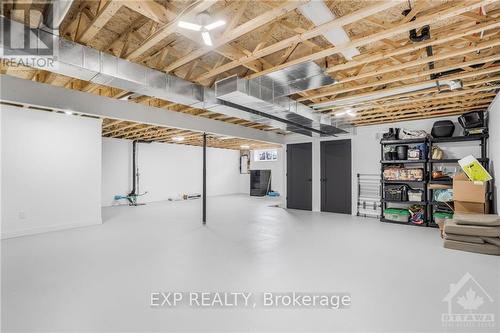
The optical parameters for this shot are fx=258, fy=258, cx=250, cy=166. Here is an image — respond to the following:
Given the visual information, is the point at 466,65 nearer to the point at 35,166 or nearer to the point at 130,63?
the point at 130,63

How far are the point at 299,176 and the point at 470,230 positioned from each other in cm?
497

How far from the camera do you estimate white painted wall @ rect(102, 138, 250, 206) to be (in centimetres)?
920

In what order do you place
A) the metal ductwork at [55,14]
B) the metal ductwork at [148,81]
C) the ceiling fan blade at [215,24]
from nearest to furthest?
the metal ductwork at [55,14]
the ceiling fan blade at [215,24]
the metal ductwork at [148,81]

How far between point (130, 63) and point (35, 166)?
3469mm

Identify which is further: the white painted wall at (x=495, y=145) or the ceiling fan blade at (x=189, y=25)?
the white painted wall at (x=495, y=145)

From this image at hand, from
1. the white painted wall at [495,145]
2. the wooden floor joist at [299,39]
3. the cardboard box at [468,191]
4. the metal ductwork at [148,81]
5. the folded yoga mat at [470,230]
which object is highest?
the wooden floor joist at [299,39]

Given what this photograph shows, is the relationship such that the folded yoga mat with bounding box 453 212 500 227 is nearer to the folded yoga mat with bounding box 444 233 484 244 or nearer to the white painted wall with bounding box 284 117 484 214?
the folded yoga mat with bounding box 444 233 484 244
